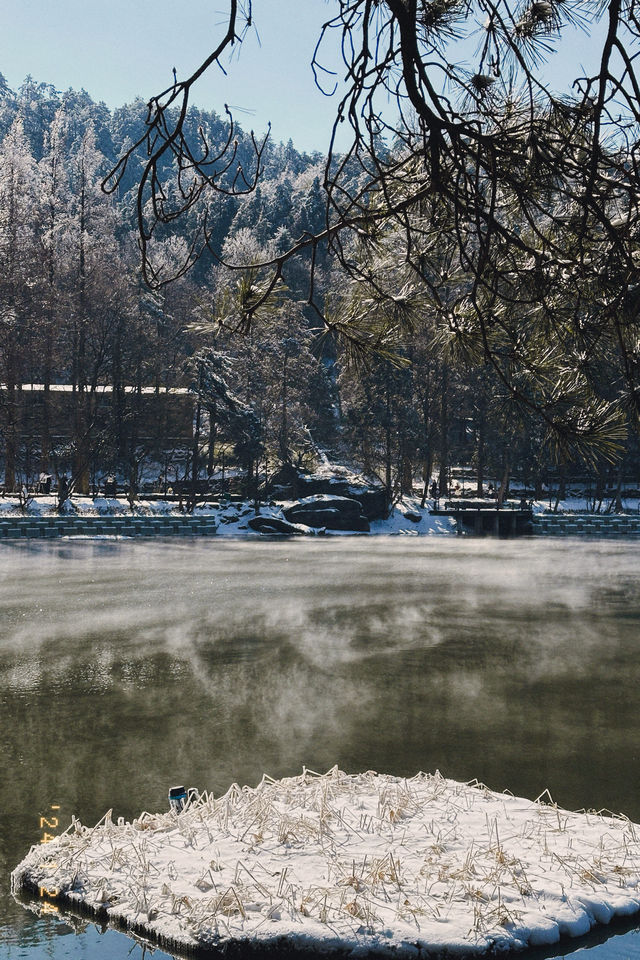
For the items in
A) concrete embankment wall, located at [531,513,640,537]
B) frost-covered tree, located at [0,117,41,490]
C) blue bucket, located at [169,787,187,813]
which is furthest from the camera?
concrete embankment wall, located at [531,513,640,537]

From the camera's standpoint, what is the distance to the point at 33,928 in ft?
17.6

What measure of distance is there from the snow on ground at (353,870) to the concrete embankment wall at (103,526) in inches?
1036

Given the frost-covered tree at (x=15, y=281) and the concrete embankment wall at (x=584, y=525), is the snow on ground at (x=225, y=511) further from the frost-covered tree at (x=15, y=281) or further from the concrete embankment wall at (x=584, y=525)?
the concrete embankment wall at (x=584, y=525)

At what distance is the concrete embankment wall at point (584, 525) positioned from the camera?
4034 cm

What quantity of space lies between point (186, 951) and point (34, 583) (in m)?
16.4

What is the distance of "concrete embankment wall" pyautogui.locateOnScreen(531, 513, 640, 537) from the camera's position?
40341 mm

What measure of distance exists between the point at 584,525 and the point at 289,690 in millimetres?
32471

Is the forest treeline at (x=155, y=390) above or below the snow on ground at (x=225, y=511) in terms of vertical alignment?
above

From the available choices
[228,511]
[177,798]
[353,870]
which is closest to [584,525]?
[228,511]

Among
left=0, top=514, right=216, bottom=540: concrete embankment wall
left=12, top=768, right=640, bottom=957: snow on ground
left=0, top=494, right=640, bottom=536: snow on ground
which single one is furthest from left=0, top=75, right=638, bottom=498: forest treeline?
left=12, top=768, right=640, bottom=957: snow on ground

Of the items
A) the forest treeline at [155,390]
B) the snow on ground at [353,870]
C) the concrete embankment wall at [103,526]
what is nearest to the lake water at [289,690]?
the snow on ground at [353,870]

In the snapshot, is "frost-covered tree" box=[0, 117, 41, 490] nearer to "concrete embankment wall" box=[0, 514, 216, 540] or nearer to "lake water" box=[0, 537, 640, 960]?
"concrete embankment wall" box=[0, 514, 216, 540]

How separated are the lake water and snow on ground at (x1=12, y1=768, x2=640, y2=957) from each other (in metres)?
0.31

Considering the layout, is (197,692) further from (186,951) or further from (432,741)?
(186,951)
